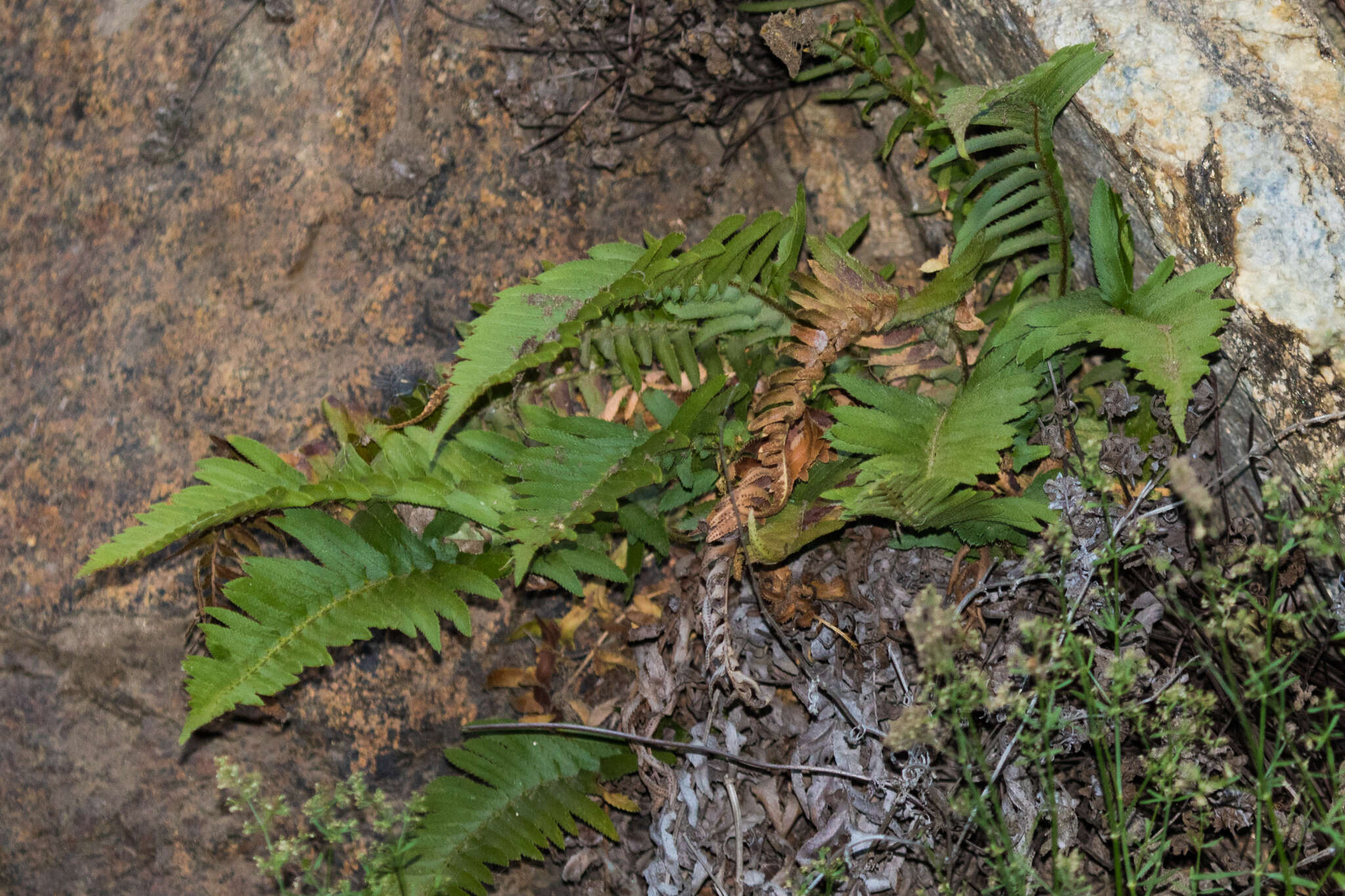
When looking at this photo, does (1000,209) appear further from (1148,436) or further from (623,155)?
(623,155)

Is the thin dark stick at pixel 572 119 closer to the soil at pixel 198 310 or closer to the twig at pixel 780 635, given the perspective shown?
the soil at pixel 198 310

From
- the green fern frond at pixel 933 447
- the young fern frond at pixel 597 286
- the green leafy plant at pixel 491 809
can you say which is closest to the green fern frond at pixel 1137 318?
the green fern frond at pixel 933 447

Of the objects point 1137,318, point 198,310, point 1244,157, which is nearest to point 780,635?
point 1137,318

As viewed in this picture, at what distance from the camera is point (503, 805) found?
2.61 metres

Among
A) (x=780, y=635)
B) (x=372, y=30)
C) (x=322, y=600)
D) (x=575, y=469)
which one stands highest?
(x=372, y=30)

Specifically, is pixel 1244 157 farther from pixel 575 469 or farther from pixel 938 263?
pixel 575 469

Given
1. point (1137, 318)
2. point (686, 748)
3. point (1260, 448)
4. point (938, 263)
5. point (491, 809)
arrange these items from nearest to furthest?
point (1260, 448) < point (1137, 318) < point (686, 748) < point (491, 809) < point (938, 263)

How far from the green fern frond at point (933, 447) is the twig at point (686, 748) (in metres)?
0.62

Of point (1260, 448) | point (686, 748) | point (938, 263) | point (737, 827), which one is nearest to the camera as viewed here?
point (1260, 448)

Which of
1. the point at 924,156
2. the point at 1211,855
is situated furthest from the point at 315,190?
the point at 1211,855

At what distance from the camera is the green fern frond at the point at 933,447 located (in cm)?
219

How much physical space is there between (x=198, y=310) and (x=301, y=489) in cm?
93

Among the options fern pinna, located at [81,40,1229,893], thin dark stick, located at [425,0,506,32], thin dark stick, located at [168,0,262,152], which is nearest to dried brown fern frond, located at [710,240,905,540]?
fern pinna, located at [81,40,1229,893]

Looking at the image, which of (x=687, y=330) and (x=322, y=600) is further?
(x=687, y=330)
